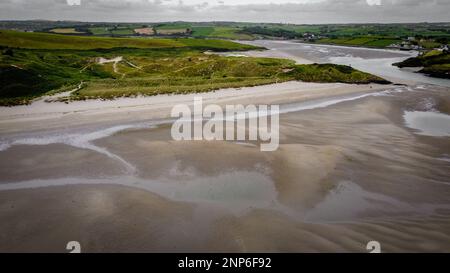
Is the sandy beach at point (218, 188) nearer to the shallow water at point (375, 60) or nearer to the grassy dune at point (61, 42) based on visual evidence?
the shallow water at point (375, 60)

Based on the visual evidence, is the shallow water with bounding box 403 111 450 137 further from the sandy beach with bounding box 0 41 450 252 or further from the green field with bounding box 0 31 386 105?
the green field with bounding box 0 31 386 105

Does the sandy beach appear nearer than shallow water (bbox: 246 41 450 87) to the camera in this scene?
Yes

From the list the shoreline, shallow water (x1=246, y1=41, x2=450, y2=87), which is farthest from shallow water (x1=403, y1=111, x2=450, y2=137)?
shallow water (x1=246, y1=41, x2=450, y2=87)

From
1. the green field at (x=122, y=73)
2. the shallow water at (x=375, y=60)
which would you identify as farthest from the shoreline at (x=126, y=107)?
the shallow water at (x=375, y=60)

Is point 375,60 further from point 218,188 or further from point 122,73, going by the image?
point 218,188

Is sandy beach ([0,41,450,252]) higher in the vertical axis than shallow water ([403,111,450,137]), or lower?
lower

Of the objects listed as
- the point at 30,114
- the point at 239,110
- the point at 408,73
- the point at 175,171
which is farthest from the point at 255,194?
the point at 408,73
